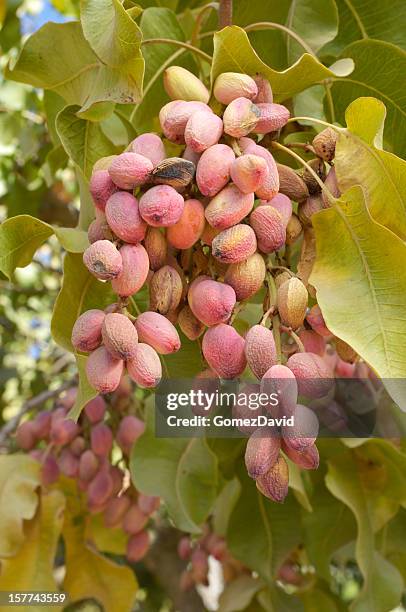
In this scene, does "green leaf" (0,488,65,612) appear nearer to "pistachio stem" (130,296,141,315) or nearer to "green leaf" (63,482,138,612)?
"green leaf" (63,482,138,612)

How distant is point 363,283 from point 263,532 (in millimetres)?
727

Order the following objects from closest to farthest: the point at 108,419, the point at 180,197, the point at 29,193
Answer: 1. the point at 180,197
2. the point at 108,419
3. the point at 29,193

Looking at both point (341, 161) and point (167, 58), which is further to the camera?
point (167, 58)

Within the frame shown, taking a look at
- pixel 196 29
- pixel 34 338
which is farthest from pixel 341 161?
pixel 34 338

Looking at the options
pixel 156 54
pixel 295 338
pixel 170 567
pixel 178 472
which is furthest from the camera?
pixel 170 567

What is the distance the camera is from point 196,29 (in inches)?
38.2

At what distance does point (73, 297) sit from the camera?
0.80 metres

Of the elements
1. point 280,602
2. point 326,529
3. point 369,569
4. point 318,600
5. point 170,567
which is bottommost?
point 170,567

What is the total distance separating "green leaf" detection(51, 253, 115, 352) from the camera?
76 cm

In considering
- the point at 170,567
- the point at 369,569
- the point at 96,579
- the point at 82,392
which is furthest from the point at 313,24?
the point at 170,567

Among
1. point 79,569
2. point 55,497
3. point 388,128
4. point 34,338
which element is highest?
point 388,128

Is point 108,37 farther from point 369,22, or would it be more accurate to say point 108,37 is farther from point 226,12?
point 369,22

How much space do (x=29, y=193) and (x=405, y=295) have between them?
134cm

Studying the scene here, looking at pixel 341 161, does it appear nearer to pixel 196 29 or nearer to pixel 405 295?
pixel 405 295
